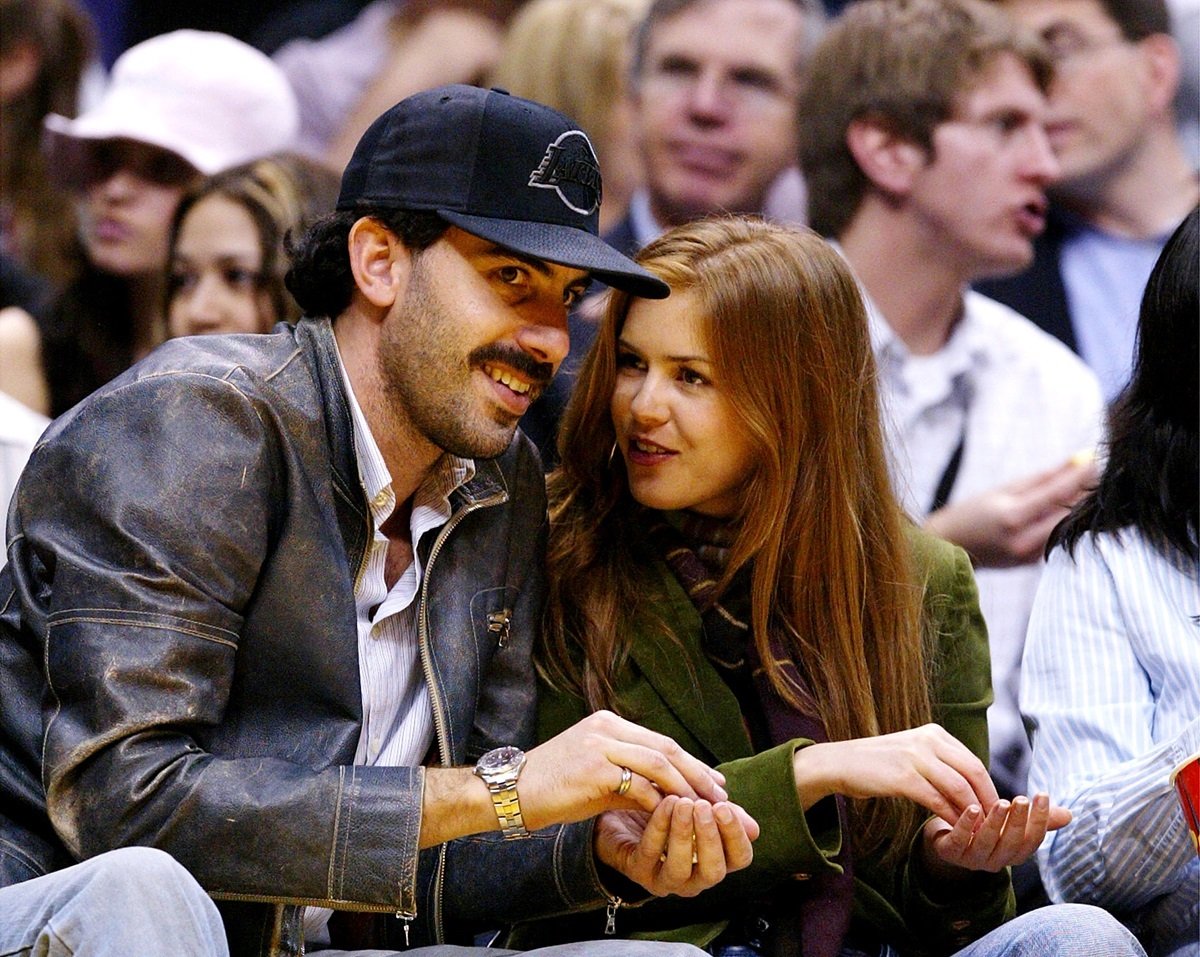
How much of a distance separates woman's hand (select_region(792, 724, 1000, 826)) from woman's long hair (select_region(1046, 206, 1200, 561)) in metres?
0.59

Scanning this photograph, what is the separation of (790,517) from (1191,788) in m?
0.87

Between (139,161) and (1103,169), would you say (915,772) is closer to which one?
(1103,169)

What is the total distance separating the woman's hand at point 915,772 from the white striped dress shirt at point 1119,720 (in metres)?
0.28

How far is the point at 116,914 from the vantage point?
1919mm

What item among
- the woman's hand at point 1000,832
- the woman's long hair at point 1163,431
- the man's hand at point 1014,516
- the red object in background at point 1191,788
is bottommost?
the man's hand at point 1014,516

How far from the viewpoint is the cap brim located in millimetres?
2396

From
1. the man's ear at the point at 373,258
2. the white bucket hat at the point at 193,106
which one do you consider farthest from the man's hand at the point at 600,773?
the white bucket hat at the point at 193,106

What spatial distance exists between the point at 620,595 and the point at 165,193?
244cm

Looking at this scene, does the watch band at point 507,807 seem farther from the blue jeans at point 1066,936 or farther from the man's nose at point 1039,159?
the man's nose at point 1039,159

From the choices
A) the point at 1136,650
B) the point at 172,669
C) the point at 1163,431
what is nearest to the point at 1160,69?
the point at 1163,431

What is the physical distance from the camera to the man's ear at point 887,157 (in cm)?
443

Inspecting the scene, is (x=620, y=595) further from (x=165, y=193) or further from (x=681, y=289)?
(x=165, y=193)

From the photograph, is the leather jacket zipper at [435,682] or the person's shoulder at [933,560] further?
the person's shoulder at [933,560]

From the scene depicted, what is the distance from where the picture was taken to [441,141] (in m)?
2.45
